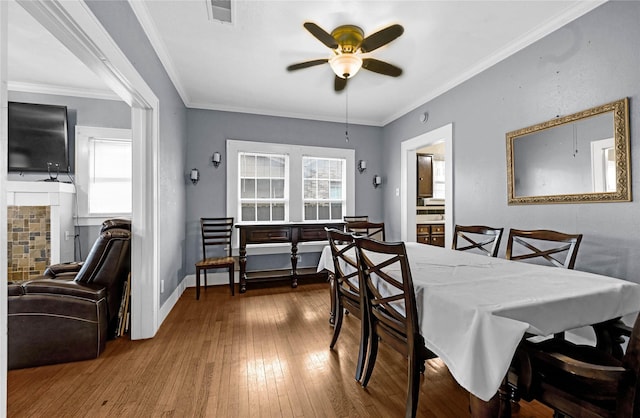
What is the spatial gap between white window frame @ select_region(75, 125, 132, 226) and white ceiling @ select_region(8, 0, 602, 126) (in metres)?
0.52

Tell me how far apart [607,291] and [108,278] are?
10.8 ft

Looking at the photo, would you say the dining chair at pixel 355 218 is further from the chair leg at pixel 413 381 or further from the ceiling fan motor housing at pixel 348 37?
the chair leg at pixel 413 381

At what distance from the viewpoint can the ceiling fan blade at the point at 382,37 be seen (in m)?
2.07

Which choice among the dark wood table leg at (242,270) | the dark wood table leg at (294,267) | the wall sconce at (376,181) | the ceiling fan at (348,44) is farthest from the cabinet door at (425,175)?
the dark wood table leg at (242,270)

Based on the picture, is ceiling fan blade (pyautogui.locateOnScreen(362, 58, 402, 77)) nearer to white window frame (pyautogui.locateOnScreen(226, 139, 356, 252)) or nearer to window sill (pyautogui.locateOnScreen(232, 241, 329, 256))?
white window frame (pyautogui.locateOnScreen(226, 139, 356, 252))

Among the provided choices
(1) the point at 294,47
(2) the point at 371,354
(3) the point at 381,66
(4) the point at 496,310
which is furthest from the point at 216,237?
(4) the point at 496,310

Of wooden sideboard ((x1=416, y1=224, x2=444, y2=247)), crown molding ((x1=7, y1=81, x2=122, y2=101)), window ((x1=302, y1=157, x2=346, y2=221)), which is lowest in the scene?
wooden sideboard ((x1=416, y1=224, x2=444, y2=247))

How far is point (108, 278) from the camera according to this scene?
230 cm

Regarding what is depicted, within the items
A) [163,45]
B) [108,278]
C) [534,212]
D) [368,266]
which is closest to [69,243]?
[108,278]

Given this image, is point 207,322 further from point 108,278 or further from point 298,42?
point 298,42

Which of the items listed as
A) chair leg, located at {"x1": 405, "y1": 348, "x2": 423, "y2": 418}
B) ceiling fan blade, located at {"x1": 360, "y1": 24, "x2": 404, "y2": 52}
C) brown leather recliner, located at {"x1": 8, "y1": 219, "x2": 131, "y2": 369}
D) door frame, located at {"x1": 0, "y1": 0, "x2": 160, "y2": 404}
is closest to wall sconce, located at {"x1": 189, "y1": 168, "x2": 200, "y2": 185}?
door frame, located at {"x1": 0, "y1": 0, "x2": 160, "y2": 404}

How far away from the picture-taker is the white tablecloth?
102cm

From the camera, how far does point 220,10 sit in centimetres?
225

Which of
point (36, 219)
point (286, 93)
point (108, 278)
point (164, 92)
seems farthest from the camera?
point (286, 93)
